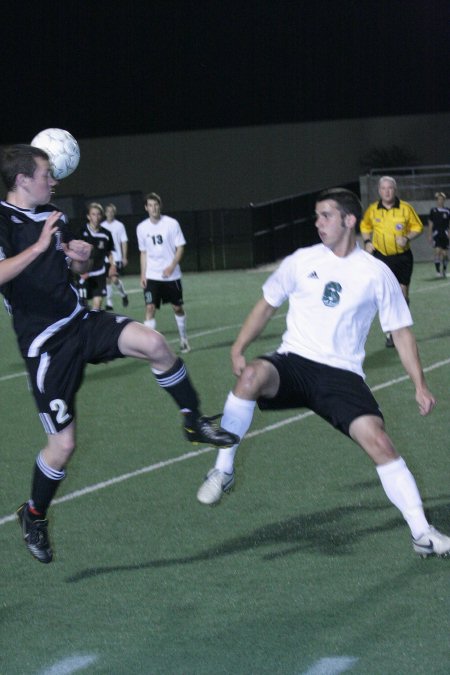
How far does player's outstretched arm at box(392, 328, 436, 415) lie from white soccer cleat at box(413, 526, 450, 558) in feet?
2.26

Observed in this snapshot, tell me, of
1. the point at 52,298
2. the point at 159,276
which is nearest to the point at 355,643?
the point at 52,298

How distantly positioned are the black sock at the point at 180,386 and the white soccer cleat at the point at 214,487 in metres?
0.47

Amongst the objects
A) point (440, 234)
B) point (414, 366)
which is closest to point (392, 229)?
point (414, 366)

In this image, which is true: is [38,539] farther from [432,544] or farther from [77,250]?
[432,544]

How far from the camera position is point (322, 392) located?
654cm

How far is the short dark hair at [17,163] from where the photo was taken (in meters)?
6.05

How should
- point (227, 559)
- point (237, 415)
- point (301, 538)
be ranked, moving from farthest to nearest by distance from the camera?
point (301, 538) < point (227, 559) < point (237, 415)

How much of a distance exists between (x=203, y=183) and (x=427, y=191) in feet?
45.8

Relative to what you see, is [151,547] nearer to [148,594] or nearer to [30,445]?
[148,594]

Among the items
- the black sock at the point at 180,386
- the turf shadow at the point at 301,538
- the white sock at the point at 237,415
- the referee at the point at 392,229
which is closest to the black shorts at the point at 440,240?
the referee at the point at 392,229

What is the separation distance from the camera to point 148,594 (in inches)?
246

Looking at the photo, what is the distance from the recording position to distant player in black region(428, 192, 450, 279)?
27.2m

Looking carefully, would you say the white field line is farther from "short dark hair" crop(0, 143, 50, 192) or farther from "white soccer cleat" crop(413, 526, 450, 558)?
"white soccer cleat" crop(413, 526, 450, 558)

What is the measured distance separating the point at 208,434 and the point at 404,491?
1.14 meters
